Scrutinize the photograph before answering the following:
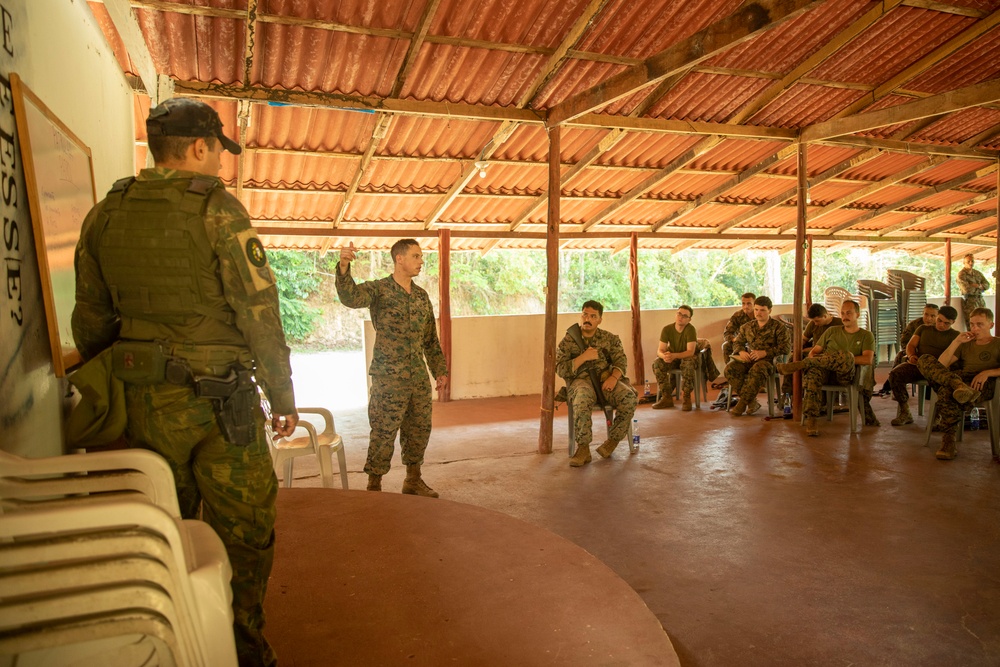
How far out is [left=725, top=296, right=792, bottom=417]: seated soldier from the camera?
7.78m

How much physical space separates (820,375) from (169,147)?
6585mm

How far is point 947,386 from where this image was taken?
5910 mm

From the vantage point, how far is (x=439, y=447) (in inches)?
256

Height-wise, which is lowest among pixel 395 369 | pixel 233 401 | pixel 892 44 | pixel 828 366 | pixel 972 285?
pixel 828 366

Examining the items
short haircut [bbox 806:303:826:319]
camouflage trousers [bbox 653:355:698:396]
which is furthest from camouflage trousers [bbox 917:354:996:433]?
camouflage trousers [bbox 653:355:698:396]

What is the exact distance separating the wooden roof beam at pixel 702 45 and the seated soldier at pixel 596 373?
1.70 meters

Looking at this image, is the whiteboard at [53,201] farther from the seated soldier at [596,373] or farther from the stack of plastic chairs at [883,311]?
the stack of plastic chairs at [883,311]

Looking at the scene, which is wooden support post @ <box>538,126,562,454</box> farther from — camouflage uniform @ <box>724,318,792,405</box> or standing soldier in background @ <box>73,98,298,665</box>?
standing soldier in background @ <box>73,98,298,665</box>

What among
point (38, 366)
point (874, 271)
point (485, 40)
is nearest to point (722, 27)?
point (485, 40)

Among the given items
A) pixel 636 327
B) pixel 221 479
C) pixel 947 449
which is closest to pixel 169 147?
pixel 221 479

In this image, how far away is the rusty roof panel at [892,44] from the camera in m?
5.66

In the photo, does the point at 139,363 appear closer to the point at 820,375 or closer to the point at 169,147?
the point at 169,147

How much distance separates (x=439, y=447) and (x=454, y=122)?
3.10 metres

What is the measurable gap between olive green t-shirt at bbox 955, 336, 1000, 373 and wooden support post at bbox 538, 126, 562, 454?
347cm
